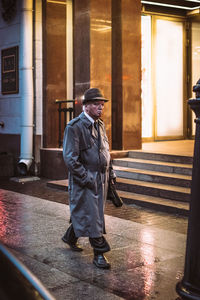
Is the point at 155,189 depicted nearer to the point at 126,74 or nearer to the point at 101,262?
the point at 126,74

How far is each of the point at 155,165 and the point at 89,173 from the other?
16.4 feet

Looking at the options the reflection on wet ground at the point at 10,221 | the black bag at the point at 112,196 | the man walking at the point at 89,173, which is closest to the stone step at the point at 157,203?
the reflection on wet ground at the point at 10,221

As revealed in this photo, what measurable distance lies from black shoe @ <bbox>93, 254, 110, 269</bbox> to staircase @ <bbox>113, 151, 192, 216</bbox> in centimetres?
288

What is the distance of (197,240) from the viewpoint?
140 inches

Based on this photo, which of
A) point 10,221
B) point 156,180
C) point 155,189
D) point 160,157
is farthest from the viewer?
point 160,157

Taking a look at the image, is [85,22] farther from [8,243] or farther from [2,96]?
[8,243]

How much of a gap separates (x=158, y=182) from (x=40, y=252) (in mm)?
4258

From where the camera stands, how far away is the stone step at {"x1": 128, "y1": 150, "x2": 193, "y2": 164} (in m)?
9.46

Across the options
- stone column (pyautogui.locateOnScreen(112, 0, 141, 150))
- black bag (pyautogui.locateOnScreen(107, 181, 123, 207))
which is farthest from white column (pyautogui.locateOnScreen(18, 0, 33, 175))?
black bag (pyautogui.locateOnScreen(107, 181, 123, 207))

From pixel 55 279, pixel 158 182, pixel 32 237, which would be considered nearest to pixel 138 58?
pixel 158 182

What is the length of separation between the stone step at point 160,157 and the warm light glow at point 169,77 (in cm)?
371

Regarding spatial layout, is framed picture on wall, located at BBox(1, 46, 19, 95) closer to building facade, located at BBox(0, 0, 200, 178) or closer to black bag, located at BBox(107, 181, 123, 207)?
building facade, located at BBox(0, 0, 200, 178)

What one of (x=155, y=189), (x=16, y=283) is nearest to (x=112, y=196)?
(x=155, y=189)

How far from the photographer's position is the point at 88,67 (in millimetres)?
10750
